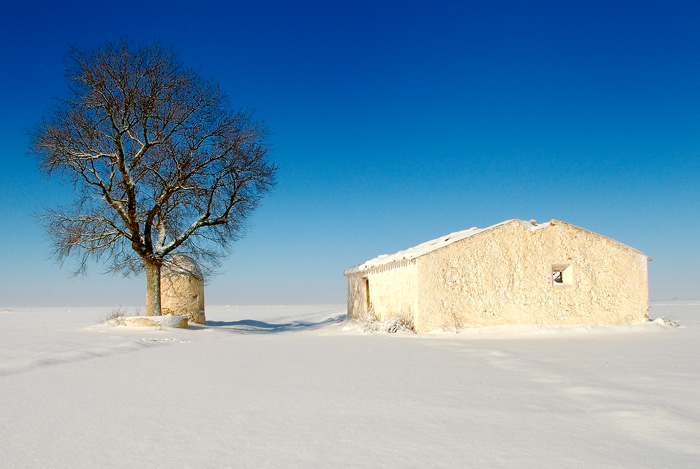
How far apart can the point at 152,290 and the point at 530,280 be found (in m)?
11.2

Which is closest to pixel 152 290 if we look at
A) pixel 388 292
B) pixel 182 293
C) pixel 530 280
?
pixel 182 293

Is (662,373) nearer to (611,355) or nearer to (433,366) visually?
(611,355)

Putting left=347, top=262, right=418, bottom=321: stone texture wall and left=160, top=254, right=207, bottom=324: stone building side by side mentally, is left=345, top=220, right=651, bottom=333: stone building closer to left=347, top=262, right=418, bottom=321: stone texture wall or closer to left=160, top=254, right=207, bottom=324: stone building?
left=347, top=262, right=418, bottom=321: stone texture wall

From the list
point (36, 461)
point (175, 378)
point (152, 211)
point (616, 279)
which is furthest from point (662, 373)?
point (152, 211)

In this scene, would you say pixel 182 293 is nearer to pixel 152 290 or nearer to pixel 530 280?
pixel 152 290

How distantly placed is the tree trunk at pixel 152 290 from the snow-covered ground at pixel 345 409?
6.90 metres

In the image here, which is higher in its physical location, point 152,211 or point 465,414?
point 152,211

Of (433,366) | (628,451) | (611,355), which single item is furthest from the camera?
(611,355)

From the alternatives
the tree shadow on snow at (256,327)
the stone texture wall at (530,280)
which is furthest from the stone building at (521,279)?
the tree shadow on snow at (256,327)

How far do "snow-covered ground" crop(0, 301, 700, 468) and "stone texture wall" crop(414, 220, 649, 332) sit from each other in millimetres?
5039

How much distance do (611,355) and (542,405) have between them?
4671 millimetres

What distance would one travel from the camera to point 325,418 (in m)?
4.42

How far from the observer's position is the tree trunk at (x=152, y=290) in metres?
15.8

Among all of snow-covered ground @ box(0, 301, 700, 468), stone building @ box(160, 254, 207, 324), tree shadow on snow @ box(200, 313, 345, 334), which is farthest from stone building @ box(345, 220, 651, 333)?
stone building @ box(160, 254, 207, 324)
